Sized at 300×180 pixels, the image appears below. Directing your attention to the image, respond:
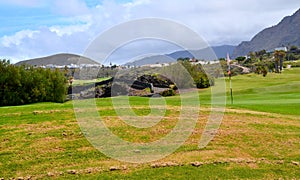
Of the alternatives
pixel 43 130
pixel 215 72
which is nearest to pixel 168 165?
pixel 43 130

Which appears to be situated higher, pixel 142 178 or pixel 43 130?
pixel 43 130

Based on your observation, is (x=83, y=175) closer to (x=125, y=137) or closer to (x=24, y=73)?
→ (x=125, y=137)

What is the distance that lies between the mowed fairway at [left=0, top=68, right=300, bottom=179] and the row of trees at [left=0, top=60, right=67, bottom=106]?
16.5 metres

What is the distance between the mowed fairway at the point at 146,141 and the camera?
11.9m

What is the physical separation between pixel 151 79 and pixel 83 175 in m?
34.6

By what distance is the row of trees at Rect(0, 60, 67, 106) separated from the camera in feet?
115

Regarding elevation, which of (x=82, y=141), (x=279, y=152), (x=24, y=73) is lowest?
(x=279, y=152)

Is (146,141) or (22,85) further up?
(22,85)

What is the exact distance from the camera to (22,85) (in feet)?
119

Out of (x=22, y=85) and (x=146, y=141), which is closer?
(x=146, y=141)

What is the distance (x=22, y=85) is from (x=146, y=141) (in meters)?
24.9

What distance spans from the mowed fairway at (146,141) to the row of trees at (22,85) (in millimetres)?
16460

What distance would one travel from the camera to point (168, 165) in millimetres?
12398

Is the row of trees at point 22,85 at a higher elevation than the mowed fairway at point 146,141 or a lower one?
higher
